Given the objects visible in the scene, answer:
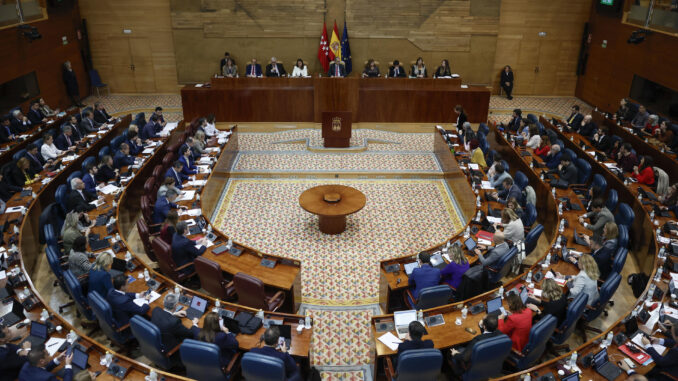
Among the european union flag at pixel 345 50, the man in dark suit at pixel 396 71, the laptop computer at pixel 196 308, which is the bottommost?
the laptop computer at pixel 196 308

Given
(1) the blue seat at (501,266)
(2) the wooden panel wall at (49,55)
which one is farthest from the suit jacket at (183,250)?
(2) the wooden panel wall at (49,55)

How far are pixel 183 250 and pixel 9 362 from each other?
3193 mm

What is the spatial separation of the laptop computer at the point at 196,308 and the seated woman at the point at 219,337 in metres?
0.46

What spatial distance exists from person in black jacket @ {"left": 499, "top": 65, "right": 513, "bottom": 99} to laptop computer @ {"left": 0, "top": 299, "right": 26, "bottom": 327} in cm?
1860

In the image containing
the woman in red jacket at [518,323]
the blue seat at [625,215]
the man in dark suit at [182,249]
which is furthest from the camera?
the blue seat at [625,215]

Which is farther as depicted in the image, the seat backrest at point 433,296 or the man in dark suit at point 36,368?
the seat backrest at point 433,296

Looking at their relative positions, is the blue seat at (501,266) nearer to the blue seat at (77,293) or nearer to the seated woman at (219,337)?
the seated woman at (219,337)

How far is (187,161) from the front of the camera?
458 inches

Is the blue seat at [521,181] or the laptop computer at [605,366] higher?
the blue seat at [521,181]

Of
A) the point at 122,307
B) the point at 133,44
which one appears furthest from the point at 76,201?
the point at 133,44

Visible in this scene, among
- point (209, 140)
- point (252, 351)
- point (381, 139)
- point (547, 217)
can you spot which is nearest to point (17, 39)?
point (209, 140)

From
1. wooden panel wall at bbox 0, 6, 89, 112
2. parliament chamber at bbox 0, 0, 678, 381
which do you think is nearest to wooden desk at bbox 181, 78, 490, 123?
parliament chamber at bbox 0, 0, 678, 381

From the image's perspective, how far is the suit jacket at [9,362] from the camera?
541 cm

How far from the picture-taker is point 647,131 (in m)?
13.6
